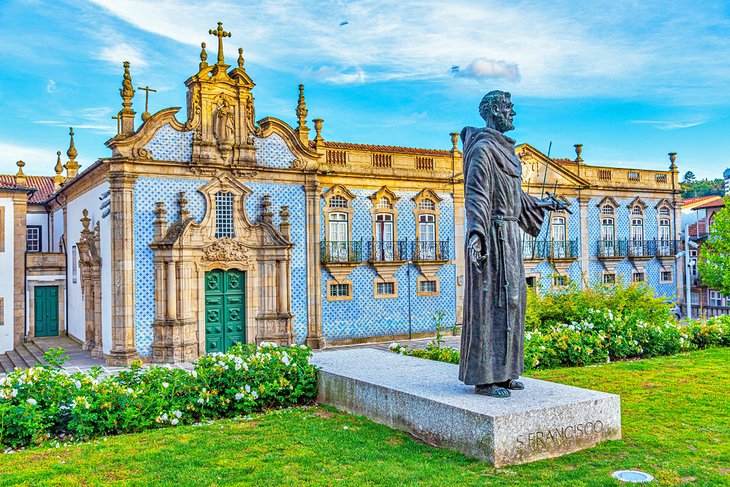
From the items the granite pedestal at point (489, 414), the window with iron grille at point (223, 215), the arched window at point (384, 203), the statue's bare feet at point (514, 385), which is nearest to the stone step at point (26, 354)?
the window with iron grille at point (223, 215)

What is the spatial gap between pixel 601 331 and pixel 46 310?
1884 cm

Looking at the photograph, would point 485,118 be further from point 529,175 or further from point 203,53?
point 529,175

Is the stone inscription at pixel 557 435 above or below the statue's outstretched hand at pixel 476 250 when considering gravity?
below

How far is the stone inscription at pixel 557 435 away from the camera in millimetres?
6180

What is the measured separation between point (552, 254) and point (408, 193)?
6.59 metres

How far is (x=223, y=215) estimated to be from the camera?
18156 mm

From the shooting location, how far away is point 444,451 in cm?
648

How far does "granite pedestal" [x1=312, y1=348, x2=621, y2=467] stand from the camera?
241 inches

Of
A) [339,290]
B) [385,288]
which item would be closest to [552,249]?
[385,288]

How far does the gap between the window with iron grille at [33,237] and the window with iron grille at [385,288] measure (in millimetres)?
14564

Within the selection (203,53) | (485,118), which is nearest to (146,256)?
(203,53)

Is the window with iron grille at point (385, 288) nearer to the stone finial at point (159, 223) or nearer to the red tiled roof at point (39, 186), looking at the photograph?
the stone finial at point (159, 223)

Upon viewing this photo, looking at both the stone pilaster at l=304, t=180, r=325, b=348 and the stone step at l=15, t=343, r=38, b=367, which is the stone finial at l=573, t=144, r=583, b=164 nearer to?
the stone pilaster at l=304, t=180, r=325, b=348

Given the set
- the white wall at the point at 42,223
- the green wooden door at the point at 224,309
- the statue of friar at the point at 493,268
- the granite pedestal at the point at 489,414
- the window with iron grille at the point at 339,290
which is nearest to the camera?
the granite pedestal at the point at 489,414
